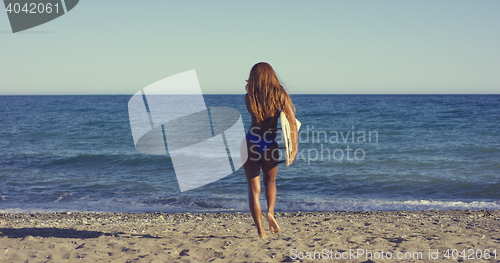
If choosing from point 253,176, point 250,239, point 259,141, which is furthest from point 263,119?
point 250,239

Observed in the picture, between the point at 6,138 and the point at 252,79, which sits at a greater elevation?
the point at 252,79

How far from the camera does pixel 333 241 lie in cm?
378

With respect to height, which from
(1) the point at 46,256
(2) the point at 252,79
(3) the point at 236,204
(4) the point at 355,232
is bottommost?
(3) the point at 236,204

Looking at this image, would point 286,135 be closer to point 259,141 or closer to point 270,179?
point 259,141

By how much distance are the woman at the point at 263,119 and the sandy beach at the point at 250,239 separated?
1.97 feet

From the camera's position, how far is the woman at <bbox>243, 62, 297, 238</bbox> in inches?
126

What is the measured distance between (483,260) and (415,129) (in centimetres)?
1736

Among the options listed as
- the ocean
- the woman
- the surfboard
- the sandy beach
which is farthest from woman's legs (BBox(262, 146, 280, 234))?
the ocean

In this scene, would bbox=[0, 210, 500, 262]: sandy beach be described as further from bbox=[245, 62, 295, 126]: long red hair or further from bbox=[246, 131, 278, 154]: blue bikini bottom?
bbox=[245, 62, 295, 126]: long red hair

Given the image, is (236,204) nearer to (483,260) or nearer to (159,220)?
(159,220)

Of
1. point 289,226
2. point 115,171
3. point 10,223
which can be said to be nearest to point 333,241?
point 289,226

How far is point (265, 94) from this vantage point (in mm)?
3182

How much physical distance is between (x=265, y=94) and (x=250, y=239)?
1.72 meters

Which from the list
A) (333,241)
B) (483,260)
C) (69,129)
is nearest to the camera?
(483,260)
